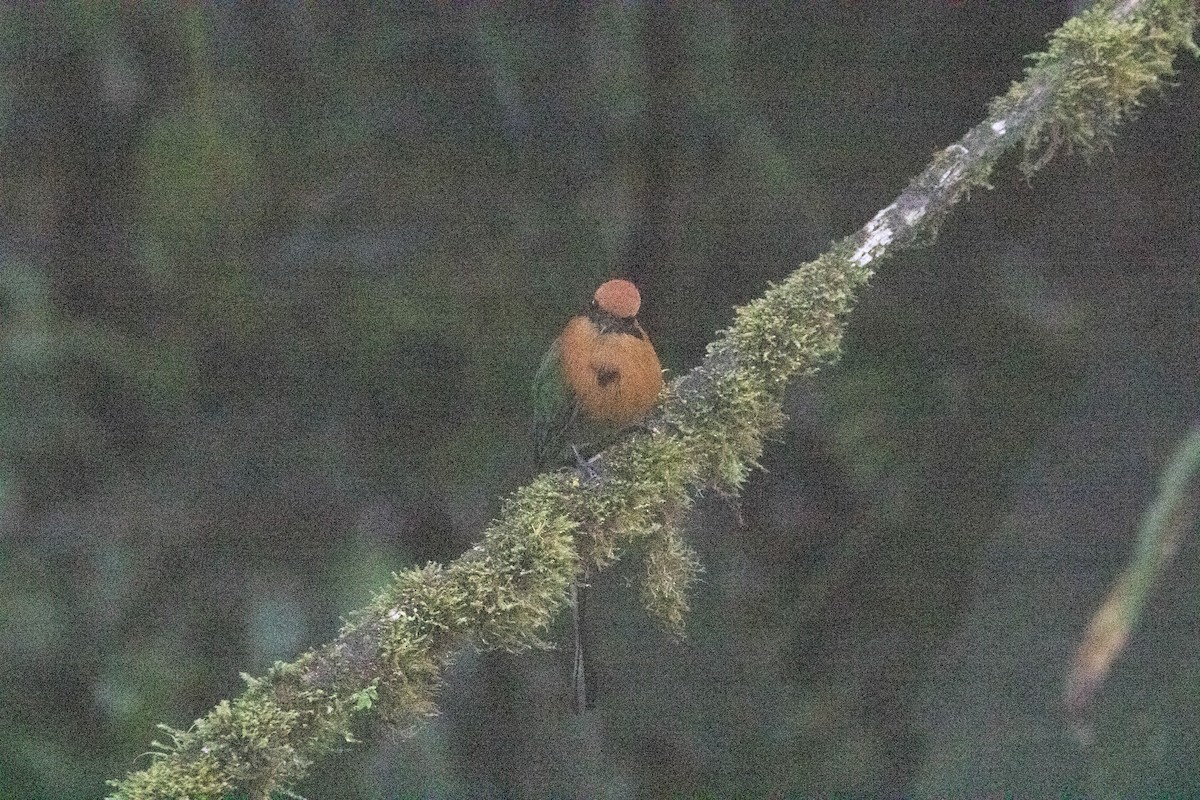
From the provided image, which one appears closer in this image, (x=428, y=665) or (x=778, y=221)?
(x=428, y=665)

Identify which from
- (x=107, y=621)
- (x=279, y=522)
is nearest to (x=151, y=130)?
(x=279, y=522)

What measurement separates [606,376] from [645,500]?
165 mm

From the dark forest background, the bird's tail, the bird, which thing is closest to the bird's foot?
the bird

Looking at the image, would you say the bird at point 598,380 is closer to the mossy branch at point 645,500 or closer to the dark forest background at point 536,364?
the mossy branch at point 645,500

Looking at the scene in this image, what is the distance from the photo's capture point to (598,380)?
4.70 feet

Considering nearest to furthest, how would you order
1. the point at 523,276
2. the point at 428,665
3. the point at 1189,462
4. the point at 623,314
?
the point at 428,665 < the point at 623,314 < the point at 1189,462 < the point at 523,276

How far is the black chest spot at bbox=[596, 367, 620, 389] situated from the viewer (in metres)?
1.42

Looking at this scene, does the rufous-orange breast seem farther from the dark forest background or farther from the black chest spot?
the dark forest background

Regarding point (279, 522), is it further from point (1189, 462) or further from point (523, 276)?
point (1189, 462)

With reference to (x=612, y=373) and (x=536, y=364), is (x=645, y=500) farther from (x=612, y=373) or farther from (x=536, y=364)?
(x=536, y=364)

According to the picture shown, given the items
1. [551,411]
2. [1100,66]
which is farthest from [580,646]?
[1100,66]

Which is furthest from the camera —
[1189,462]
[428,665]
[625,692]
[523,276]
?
[625,692]

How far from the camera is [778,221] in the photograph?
6.51ft

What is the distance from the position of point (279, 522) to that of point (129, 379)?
35 cm
